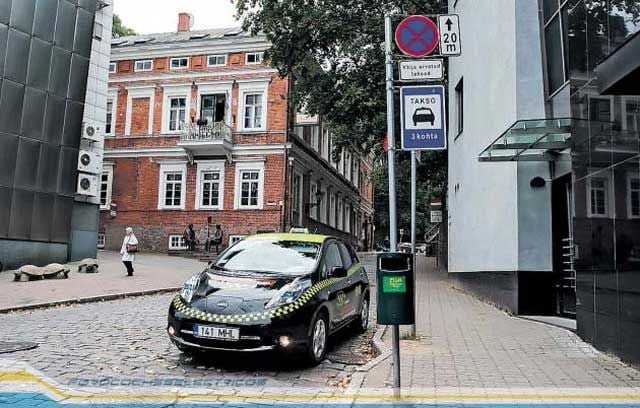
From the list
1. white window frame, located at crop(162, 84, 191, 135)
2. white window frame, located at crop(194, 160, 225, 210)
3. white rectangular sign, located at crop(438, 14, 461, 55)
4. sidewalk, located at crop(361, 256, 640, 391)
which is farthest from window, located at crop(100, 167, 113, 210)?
white rectangular sign, located at crop(438, 14, 461, 55)

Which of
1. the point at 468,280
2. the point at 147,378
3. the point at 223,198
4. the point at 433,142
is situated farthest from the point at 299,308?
the point at 223,198

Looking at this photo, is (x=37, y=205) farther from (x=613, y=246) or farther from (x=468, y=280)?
(x=613, y=246)

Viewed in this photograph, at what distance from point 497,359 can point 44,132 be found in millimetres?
17673

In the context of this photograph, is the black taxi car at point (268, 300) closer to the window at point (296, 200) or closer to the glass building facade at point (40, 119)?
the glass building facade at point (40, 119)

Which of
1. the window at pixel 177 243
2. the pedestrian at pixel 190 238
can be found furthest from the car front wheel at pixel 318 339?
the window at pixel 177 243

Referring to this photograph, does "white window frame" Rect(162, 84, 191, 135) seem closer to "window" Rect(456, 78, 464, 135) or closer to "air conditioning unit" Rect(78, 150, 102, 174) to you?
"air conditioning unit" Rect(78, 150, 102, 174)

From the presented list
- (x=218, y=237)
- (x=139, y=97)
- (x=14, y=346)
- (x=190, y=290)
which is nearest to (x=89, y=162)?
(x=218, y=237)

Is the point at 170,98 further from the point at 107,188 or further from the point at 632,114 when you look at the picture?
the point at 632,114

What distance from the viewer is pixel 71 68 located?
20688 millimetres

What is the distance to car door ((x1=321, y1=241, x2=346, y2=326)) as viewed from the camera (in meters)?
7.57

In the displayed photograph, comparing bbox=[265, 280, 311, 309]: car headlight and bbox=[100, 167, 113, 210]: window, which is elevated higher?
bbox=[100, 167, 113, 210]: window

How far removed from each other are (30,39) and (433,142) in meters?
17.3

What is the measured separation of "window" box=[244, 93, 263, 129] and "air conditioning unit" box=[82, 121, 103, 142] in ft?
33.0

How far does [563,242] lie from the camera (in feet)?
33.3
